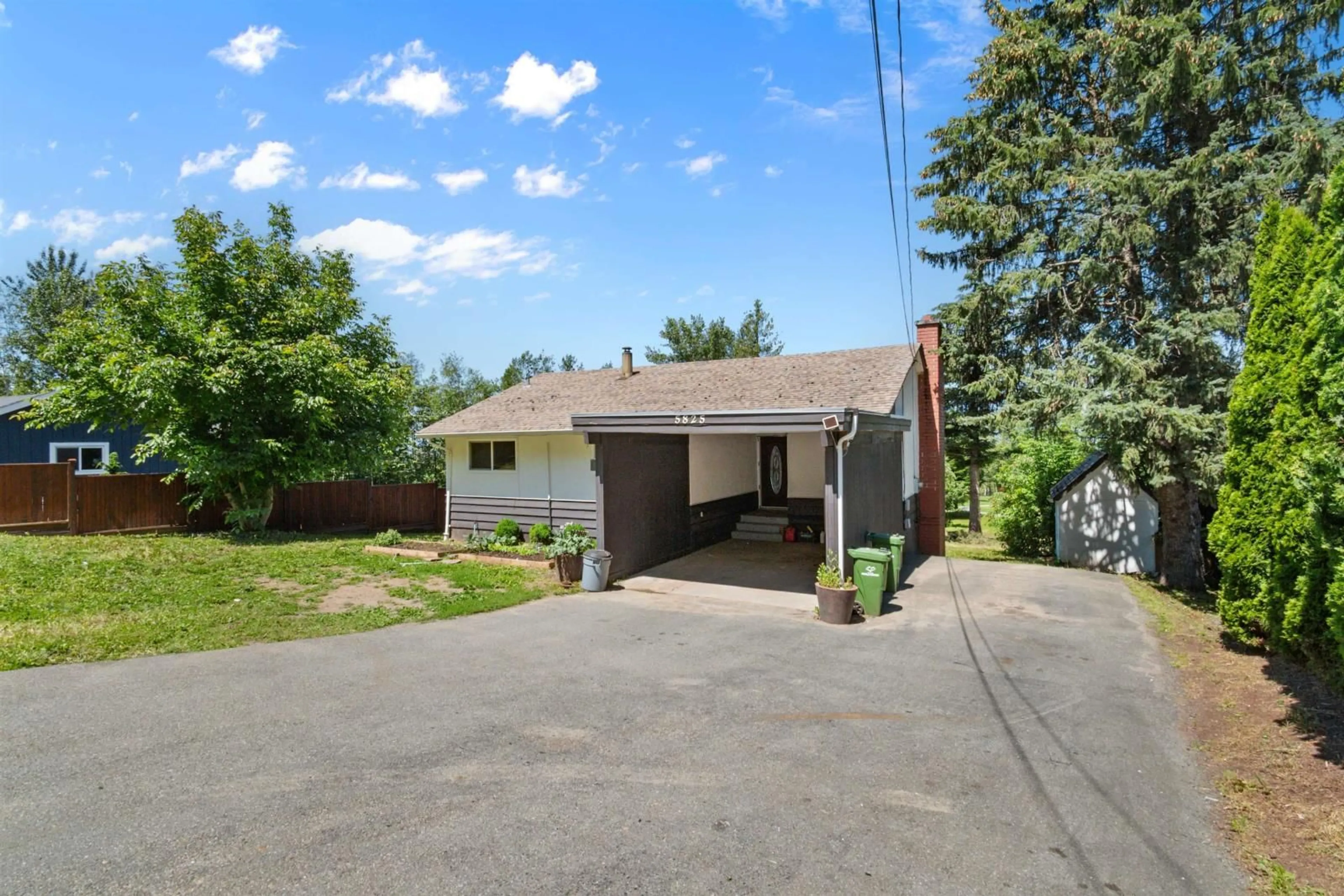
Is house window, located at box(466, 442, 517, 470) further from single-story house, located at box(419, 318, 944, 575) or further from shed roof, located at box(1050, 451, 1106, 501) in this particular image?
shed roof, located at box(1050, 451, 1106, 501)

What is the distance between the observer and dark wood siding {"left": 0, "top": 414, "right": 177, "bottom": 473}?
18.7 metres

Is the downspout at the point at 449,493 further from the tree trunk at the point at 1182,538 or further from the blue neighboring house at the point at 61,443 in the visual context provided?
the tree trunk at the point at 1182,538

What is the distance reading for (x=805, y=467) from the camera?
688 inches

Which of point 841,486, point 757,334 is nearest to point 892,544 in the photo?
point 841,486

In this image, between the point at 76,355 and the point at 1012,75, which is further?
the point at 76,355

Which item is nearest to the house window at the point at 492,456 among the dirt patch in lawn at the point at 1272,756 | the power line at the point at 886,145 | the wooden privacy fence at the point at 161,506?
the wooden privacy fence at the point at 161,506

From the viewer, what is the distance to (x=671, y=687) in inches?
254

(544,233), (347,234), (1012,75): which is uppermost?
(1012,75)

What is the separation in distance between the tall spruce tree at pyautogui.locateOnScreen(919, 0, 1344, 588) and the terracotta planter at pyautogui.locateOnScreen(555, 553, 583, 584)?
9386mm

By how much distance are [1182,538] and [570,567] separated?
12820mm

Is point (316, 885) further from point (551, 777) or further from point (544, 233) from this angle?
point (544, 233)

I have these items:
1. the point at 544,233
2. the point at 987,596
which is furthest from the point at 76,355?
the point at 987,596

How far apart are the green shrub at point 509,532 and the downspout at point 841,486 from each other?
28.3ft

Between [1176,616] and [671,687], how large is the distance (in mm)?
9213
